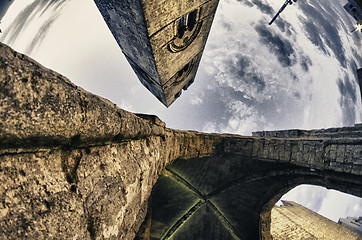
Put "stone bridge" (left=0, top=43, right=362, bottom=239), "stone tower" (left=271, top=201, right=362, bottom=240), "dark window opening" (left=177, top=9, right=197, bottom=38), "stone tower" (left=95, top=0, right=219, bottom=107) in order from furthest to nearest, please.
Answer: "stone tower" (left=271, top=201, right=362, bottom=240), "dark window opening" (left=177, top=9, right=197, bottom=38), "stone tower" (left=95, top=0, right=219, bottom=107), "stone bridge" (left=0, top=43, right=362, bottom=239)

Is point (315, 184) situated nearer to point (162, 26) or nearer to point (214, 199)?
point (214, 199)

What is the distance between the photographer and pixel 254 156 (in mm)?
3553

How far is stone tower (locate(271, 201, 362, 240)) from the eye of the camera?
5.14 metres

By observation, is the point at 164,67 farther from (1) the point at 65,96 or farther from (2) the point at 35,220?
(2) the point at 35,220

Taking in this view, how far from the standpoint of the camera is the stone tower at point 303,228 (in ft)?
16.9

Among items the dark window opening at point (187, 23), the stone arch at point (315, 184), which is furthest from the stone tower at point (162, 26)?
the stone arch at point (315, 184)

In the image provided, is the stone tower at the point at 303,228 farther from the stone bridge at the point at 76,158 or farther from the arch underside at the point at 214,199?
the stone bridge at the point at 76,158

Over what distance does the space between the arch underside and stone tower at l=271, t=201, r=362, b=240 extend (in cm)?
134

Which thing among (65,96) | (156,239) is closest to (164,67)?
(65,96)

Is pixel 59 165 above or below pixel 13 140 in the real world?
below

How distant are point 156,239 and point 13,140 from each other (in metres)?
5.77

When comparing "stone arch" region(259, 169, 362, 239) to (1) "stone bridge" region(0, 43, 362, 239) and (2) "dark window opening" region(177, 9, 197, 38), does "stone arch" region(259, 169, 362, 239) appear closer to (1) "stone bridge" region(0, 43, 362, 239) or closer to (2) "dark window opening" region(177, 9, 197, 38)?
(1) "stone bridge" region(0, 43, 362, 239)

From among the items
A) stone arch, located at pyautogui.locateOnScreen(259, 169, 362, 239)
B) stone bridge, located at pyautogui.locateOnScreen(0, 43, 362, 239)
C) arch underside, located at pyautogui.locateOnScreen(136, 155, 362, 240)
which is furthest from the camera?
arch underside, located at pyautogui.locateOnScreen(136, 155, 362, 240)

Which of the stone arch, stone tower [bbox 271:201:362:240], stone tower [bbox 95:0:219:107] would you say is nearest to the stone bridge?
the stone arch
